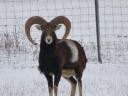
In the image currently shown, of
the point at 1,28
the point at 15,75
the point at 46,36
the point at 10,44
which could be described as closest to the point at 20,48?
the point at 10,44

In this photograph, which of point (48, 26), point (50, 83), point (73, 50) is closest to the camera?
point (48, 26)

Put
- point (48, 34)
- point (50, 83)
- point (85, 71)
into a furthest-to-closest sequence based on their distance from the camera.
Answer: point (85, 71) → point (50, 83) → point (48, 34)

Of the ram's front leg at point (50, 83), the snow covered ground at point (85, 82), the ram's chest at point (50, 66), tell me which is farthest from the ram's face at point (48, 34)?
the snow covered ground at point (85, 82)

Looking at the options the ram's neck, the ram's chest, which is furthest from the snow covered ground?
the ram's neck

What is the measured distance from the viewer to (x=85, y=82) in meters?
11.5

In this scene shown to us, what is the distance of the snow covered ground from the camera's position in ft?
33.7

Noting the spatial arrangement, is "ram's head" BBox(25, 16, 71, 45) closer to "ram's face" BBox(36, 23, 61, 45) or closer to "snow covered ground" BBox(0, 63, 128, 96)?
"ram's face" BBox(36, 23, 61, 45)

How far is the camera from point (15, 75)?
12.6 meters

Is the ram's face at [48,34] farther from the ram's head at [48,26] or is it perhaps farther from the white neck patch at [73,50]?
the white neck patch at [73,50]

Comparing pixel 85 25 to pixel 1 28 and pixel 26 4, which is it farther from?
pixel 26 4

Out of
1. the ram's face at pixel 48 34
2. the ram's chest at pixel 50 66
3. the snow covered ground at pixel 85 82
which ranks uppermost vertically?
the ram's face at pixel 48 34

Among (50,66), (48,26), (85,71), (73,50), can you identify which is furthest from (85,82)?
(48,26)

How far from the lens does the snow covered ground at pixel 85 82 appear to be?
33.7ft

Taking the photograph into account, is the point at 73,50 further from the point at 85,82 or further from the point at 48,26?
the point at 85,82
